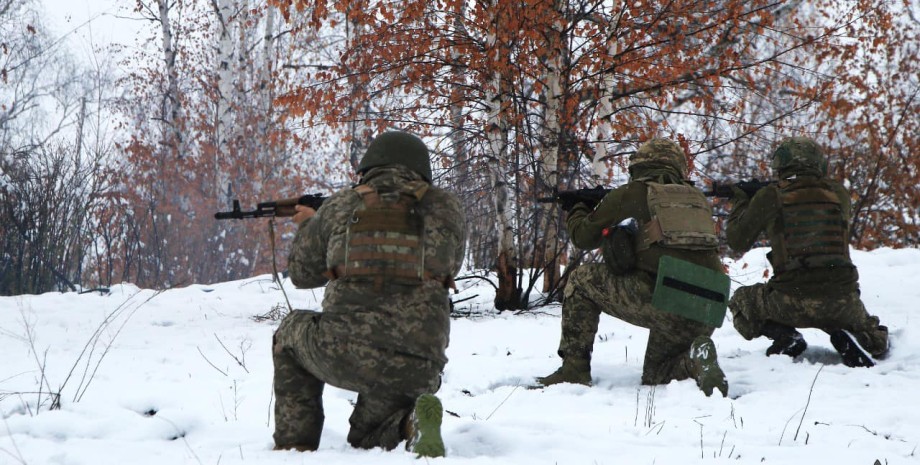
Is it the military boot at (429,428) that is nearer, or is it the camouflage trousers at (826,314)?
the military boot at (429,428)

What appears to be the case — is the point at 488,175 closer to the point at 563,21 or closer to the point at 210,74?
the point at 563,21

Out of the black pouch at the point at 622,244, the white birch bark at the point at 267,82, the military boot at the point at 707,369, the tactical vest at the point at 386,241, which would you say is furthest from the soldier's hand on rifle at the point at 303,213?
the white birch bark at the point at 267,82

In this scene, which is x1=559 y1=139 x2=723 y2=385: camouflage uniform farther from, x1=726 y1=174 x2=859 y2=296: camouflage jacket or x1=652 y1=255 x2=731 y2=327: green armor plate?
x1=726 y1=174 x2=859 y2=296: camouflage jacket

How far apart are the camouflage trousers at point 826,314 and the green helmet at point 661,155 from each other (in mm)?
1184

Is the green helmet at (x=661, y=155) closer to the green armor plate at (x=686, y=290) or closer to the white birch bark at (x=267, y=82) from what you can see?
the green armor plate at (x=686, y=290)

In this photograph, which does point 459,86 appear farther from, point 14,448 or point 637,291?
point 14,448

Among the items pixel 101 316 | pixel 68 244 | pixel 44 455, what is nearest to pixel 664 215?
pixel 44 455

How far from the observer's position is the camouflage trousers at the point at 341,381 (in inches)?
101

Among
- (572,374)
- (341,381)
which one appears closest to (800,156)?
(572,374)

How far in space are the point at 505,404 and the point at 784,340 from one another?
217 cm

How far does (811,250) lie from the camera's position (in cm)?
436

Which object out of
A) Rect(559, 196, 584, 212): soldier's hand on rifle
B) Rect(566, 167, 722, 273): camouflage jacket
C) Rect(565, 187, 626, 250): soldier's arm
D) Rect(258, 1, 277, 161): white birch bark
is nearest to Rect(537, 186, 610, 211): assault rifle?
Rect(559, 196, 584, 212): soldier's hand on rifle

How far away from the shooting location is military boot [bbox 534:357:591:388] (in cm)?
422

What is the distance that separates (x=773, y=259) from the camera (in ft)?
14.9
